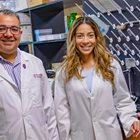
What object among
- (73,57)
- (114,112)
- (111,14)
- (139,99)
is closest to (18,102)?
(73,57)

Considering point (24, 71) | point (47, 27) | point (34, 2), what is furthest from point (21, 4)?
point (24, 71)

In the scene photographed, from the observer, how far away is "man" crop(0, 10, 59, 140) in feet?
6.28

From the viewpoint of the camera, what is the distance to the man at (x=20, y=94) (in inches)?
75.4

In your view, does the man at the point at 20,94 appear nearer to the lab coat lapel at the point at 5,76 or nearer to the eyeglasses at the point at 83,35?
the lab coat lapel at the point at 5,76

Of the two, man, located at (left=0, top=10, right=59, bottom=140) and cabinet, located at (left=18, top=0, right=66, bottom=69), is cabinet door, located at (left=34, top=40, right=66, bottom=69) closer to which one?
cabinet, located at (left=18, top=0, right=66, bottom=69)

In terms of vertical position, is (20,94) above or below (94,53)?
below

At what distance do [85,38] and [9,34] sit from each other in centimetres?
50

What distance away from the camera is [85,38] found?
2.15 metres

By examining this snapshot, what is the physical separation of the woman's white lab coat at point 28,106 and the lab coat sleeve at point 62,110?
0.05 meters

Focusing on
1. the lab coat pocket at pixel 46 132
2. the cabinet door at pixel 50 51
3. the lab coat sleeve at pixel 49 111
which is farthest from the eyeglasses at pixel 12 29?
the cabinet door at pixel 50 51

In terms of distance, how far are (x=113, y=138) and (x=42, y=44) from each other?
216 cm

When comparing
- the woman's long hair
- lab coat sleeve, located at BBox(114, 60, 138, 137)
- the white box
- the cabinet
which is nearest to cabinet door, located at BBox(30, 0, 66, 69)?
the cabinet

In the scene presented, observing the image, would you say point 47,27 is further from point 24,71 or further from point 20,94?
point 20,94

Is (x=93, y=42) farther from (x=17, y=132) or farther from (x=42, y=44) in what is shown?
(x=42, y=44)
